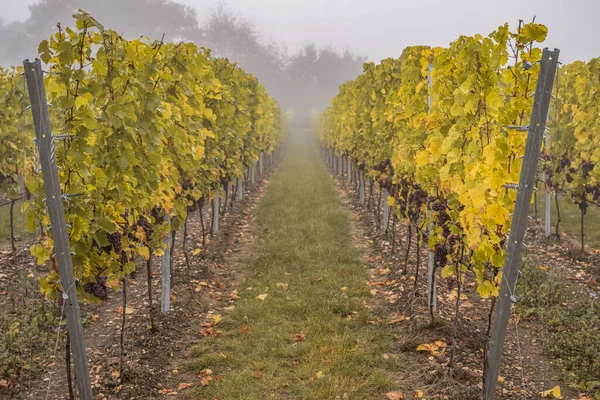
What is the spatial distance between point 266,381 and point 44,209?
260 cm

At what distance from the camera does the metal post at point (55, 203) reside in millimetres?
2729

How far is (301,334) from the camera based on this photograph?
18.0 feet

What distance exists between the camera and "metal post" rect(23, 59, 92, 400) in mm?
2729

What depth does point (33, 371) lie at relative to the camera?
4.55 meters

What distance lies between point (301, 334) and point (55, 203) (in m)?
3.42

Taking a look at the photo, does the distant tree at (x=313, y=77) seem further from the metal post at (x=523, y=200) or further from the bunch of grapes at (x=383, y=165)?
the metal post at (x=523, y=200)

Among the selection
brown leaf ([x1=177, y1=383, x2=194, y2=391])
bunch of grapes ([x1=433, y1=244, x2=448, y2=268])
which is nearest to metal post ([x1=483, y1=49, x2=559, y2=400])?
bunch of grapes ([x1=433, y1=244, x2=448, y2=268])

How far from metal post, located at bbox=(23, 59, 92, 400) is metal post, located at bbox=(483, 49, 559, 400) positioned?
2926mm

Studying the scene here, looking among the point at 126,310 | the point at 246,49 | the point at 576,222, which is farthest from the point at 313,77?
the point at 126,310

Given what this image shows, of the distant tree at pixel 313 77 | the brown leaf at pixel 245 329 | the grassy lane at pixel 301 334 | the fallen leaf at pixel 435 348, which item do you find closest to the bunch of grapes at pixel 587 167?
the grassy lane at pixel 301 334

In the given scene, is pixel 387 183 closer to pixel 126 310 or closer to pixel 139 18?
pixel 126 310

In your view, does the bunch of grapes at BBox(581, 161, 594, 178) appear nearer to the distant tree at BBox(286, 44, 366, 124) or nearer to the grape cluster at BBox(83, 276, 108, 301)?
the grape cluster at BBox(83, 276, 108, 301)

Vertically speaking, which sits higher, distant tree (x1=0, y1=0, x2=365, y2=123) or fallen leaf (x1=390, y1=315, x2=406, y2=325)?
distant tree (x1=0, y1=0, x2=365, y2=123)

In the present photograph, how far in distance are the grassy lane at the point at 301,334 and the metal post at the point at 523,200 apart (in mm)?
1446
